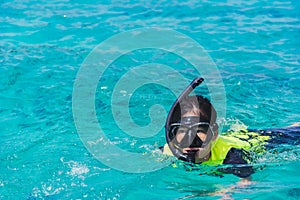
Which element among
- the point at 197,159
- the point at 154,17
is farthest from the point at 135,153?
the point at 154,17

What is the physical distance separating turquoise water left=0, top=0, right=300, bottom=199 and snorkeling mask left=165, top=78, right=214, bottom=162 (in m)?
0.44

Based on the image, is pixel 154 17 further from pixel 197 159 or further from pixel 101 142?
pixel 197 159

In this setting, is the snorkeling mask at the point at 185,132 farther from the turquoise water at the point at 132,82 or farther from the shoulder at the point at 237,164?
the turquoise water at the point at 132,82

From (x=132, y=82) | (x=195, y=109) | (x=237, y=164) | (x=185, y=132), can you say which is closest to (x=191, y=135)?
(x=185, y=132)

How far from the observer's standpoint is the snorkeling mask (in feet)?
14.5

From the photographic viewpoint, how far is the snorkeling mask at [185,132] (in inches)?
174

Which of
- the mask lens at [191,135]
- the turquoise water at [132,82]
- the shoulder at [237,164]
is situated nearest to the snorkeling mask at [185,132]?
the mask lens at [191,135]

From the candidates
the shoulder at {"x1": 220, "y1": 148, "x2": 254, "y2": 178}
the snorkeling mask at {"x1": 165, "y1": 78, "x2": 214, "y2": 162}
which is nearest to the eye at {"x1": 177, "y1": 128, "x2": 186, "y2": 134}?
the snorkeling mask at {"x1": 165, "y1": 78, "x2": 214, "y2": 162}

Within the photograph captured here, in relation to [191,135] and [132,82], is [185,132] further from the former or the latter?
[132,82]

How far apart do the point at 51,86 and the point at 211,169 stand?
3.54 meters

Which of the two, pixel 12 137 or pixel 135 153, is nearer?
pixel 135 153

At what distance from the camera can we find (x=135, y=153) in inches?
216

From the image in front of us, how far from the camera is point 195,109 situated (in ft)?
14.8

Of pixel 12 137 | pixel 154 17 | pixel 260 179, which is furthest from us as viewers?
pixel 154 17
